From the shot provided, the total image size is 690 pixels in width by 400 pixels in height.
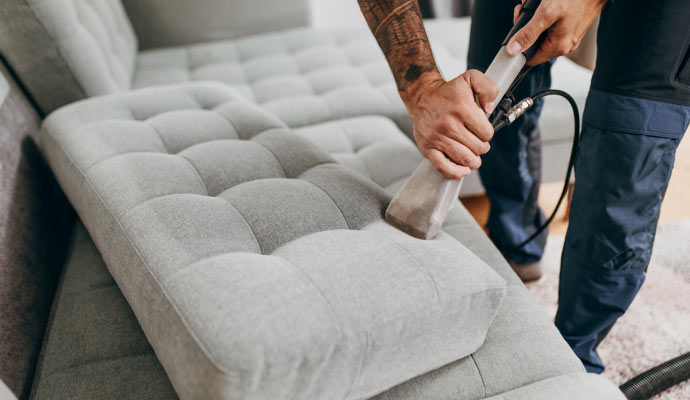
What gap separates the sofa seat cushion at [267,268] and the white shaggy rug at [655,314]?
1.96 feet

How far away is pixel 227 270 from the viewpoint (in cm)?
45

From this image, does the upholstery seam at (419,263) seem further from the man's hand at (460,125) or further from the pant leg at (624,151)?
the pant leg at (624,151)

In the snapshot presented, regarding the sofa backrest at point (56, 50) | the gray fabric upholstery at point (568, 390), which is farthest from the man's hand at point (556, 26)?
the sofa backrest at point (56, 50)

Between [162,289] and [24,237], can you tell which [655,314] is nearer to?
[162,289]

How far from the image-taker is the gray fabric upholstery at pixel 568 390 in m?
0.50

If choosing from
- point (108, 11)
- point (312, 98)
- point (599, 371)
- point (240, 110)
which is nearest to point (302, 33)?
point (312, 98)

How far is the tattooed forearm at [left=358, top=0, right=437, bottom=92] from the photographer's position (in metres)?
0.74

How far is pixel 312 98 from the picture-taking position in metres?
1.25

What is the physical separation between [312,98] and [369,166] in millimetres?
380

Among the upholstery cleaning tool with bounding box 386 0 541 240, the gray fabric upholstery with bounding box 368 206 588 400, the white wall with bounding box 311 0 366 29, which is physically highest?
the upholstery cleaning tool with bounding box 386 0 541 240

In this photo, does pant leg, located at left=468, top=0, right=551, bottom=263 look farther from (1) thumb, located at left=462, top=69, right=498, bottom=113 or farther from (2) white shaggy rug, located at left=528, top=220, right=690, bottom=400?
(1) thumb, located at left=462, top=69, right=498, bottom=113

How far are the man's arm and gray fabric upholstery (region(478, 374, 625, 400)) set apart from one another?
11.0 inches

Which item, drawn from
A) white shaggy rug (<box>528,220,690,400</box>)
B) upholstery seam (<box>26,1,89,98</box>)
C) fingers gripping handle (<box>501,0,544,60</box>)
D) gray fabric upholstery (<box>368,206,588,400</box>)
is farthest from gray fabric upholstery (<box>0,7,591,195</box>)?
gray fabric upholstery (<box>368,206,588,400</box>)

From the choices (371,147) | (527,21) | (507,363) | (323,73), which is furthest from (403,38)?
(323,73)
